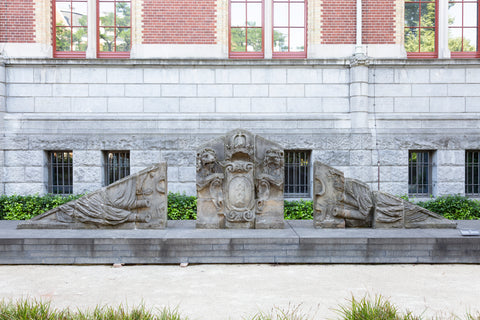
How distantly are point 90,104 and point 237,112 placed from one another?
4.80 m

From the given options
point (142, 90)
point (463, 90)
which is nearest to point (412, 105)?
point (463, 90)

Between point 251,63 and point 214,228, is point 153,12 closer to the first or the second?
point 251,63

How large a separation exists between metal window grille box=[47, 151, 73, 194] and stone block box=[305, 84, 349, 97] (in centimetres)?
815

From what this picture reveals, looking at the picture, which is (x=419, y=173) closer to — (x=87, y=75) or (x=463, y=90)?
(x=463, y=90)

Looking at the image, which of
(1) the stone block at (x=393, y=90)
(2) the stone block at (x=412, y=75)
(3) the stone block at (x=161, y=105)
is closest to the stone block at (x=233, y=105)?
(3) the stone block at (x=161, y=105)

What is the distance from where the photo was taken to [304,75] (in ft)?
45.9

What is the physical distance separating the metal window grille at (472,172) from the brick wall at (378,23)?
4590mm

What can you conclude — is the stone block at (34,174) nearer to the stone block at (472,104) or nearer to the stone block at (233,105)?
the stone block at (233,105)

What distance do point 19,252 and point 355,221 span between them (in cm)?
665

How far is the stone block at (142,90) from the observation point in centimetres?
1384

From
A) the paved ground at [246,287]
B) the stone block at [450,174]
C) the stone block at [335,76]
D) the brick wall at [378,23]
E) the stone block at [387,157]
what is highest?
the brick wall at [378,23]

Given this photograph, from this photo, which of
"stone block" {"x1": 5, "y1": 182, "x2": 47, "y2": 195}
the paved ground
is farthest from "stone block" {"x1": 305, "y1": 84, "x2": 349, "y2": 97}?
"stone block" {"x1": 5, "y1": 182, "x2": 47, "y2": 195}

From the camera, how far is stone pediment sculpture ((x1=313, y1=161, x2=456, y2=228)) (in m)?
8.96

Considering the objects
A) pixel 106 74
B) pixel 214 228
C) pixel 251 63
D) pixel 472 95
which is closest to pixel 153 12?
pixel 106 74
